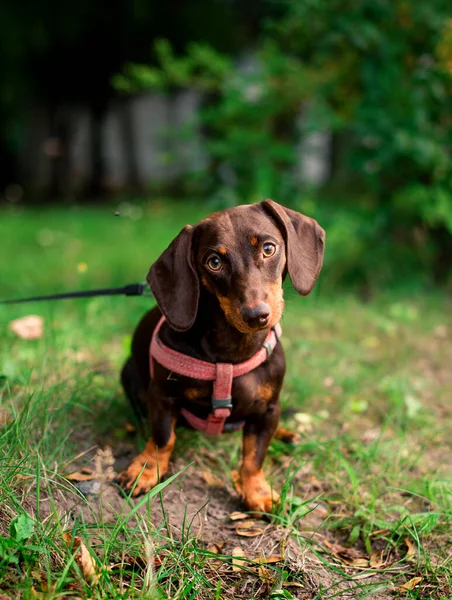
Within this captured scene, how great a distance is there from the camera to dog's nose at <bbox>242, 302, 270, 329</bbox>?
1901 mm

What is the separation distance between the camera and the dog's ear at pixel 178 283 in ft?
6.95

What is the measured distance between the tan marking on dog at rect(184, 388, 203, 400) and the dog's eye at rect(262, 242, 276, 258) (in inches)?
20.8

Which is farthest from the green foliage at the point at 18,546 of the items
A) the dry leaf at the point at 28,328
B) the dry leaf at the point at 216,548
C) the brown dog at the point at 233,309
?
the dry leaf at the point at 28,328

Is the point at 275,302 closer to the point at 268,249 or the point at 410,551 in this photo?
the point at 268,249

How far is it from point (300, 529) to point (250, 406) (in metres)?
0.47

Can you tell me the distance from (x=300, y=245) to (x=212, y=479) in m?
0.97

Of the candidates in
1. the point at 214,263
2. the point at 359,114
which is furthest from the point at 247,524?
the point at 359,114

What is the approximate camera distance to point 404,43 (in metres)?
4.72

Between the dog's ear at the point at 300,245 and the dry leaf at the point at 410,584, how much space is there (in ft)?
3.13

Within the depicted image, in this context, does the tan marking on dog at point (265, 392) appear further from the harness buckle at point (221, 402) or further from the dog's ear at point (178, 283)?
the dog's ear at point (178, 283)

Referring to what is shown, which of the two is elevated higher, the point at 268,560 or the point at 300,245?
the point at 300,245

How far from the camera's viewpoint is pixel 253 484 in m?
2.31

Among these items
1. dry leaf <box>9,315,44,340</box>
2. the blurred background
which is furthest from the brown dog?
the blurred background

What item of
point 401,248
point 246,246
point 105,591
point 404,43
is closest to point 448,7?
point 404,43
